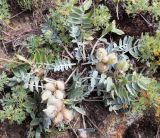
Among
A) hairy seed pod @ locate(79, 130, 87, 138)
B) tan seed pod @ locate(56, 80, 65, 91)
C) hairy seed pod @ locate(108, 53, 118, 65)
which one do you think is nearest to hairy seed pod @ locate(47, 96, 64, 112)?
tan seed pod @ locate(56, 80, 65, 91)

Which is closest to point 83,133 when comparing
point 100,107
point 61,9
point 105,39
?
point 100,107

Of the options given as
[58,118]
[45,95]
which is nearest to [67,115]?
[58,118]

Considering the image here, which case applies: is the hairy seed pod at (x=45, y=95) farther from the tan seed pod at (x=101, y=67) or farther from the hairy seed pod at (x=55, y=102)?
the tan seed pod at (x=101, y=67)

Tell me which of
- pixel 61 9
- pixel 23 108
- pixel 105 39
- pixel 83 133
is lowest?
pixel 83 133

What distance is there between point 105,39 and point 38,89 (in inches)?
27.0

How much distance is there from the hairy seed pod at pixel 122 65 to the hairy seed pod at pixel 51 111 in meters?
0.57

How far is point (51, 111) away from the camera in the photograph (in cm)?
263

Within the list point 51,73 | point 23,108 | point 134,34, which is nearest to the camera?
point 23,108

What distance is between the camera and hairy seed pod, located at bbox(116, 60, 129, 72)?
9.41ft

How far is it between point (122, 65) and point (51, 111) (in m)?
0.62

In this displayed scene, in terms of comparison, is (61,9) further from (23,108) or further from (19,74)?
(23,108)

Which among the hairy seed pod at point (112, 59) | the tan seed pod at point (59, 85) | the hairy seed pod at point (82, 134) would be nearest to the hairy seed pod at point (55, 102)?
the tan seed pod at point (59, 85)

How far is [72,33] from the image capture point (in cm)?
311

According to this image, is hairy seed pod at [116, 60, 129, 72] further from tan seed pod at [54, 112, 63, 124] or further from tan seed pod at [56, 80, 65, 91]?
tan seed pod at [54, 112, 63, 124]
